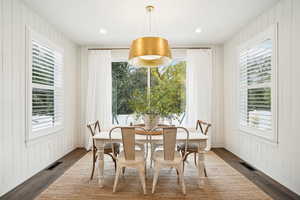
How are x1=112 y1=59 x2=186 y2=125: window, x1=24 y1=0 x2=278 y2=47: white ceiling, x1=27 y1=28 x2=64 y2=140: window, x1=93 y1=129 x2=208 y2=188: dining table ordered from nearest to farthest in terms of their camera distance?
x1=93 y1=129 x2=208 y2=188: dining table < x1=24 y1=0 x2=278 y2=47: white ceiling < x1=27 y1=28 x2=64 y2=140: window < x1=112 y1=59 x2=186 y2=125: window

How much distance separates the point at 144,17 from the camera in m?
3.04

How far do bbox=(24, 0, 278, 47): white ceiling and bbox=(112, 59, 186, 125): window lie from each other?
795 millimetres

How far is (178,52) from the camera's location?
4555 millimetres

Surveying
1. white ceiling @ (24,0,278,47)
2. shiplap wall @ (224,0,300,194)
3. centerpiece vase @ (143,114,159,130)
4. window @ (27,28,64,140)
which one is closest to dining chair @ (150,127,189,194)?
Result: centerpiece vase @ (143,114,159,130)

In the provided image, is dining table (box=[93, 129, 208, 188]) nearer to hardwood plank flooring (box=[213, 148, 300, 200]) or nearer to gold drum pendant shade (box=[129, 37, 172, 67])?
hardwood plank flooring (box=[213, 148, 300, 200])

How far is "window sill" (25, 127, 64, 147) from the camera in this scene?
2715 millimetres

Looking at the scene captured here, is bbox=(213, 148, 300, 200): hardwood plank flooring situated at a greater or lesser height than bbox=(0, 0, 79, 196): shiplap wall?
lesser

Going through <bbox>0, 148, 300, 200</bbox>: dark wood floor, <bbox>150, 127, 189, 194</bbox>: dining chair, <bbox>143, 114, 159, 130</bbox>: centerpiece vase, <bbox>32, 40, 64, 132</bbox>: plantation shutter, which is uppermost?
<bbox>32, 40, 64, 132</bbox>: plantation shutter

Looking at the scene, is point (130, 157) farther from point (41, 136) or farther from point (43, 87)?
point (43, 87)

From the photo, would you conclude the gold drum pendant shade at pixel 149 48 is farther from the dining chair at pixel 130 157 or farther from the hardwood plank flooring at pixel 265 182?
the hardwood plank flooring at pixel 265 182

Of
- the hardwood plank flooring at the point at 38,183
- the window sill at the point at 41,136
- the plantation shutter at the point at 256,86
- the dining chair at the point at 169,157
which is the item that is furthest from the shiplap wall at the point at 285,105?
the window sill at the point at 41,136

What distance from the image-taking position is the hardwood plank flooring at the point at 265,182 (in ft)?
7.32

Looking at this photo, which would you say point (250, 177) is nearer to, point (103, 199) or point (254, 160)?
point (254, 160)

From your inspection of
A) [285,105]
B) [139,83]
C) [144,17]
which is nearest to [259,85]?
[285,105]
